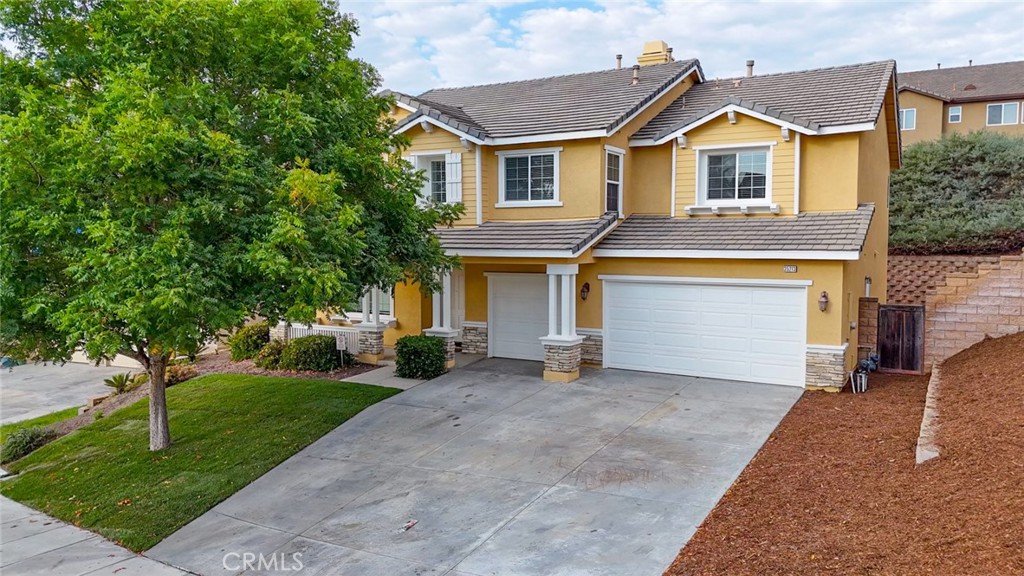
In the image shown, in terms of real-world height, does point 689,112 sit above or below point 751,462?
above

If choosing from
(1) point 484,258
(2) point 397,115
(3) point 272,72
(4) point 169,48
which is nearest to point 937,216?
(1) point 484,258

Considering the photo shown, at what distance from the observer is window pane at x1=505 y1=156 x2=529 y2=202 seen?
16.3 metres

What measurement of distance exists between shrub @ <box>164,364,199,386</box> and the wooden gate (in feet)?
51.5

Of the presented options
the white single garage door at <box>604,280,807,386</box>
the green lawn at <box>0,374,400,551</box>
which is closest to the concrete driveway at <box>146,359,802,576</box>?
the green lawn at <box>0,374,400,551</box>

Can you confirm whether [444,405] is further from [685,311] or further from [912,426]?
[912,426]

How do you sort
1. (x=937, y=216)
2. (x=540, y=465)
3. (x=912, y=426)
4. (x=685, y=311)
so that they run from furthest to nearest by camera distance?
(x=937, y=216)
(x=685, y=311)
(x=912, y=426)
(x=540, y=465)

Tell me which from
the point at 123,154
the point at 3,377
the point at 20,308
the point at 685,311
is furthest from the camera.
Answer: the point at 3,377

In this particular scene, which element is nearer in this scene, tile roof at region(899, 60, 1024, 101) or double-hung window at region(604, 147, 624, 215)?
double-hung window at region(604, 147, 624, 215)

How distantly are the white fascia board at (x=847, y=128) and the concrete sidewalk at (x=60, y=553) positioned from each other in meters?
13.7

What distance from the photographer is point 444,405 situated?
12555 millimetres

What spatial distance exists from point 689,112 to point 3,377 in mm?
21080

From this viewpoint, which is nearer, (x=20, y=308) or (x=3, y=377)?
(x=20, y=308)

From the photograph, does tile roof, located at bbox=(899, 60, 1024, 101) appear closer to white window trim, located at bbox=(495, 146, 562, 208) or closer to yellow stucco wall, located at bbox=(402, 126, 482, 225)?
white window trim, located at bbox=(495, 146, 562, 208)

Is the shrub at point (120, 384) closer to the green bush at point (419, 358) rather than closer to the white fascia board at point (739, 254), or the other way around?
the green bush at point (419, 358)
